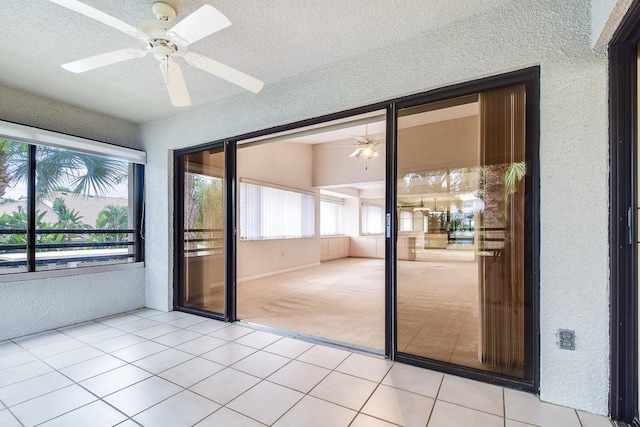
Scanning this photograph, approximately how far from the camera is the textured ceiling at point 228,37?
1924 mm

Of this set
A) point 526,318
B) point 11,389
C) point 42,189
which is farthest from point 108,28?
point 526,318

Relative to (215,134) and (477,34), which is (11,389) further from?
(477,34)

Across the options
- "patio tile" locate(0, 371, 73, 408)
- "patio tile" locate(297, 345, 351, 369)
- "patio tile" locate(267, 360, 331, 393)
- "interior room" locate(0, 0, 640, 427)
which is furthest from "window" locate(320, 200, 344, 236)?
"patio tile" locate(0, 371, 73, 408)

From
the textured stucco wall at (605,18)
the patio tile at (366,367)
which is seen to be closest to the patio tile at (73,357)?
the patio tile at (366,367)

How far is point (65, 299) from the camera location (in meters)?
3.30

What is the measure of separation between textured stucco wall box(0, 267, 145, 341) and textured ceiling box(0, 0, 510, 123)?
2135 mm

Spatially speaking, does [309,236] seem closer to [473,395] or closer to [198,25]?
[473,395]

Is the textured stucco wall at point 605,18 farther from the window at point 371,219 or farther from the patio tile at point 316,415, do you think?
the window at point 371,219

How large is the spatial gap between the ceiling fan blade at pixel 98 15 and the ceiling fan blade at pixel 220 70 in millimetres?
283

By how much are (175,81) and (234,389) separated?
2231 millimetres

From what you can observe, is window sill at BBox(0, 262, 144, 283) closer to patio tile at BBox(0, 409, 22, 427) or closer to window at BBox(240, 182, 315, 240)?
patio tile at BBox(0, 409, 22, 427)

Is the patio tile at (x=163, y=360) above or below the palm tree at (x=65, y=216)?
below

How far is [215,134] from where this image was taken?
3428mm

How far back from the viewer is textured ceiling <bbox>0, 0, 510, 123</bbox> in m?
1.92
